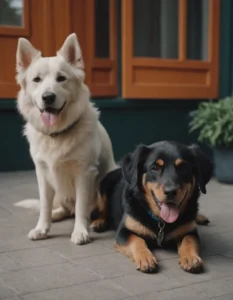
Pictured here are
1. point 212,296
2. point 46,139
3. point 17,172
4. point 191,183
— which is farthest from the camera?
point 17,172

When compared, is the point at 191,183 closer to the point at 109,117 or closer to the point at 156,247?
the point at 156,247

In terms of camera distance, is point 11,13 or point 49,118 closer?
point 49,118

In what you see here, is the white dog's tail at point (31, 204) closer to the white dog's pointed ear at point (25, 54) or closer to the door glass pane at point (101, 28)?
the white dog's pointed ear at point (25, 54)

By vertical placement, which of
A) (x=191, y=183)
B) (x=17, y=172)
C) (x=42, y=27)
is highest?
(x=42, y=27)

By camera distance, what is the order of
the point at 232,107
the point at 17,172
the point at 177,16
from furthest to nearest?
the point at 177,16 < the point at 17,172 < the point at 232,107

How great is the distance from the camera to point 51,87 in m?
2.78

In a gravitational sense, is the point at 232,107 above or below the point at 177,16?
below

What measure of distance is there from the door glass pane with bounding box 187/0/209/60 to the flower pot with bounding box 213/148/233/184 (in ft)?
5.09

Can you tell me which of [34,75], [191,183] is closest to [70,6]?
[34,75]

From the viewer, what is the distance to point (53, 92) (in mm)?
2775

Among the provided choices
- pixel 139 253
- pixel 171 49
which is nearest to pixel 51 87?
pixel 139 253

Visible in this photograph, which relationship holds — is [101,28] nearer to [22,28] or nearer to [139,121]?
[22,28]

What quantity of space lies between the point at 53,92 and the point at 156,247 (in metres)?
1.08

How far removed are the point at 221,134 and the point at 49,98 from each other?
2452mm
